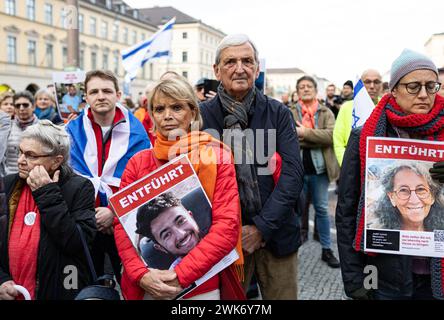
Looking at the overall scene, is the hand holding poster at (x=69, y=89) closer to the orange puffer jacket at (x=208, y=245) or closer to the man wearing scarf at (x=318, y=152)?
the man wearing scarf at (x=318, y=152)

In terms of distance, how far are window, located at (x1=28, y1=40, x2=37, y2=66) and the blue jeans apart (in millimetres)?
38835

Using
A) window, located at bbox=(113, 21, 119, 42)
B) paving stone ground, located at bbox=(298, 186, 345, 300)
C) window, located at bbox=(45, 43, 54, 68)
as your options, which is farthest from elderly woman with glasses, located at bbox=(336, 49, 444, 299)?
window, located at bbox=(113, 21, 119, 42)

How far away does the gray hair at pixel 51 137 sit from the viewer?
2.37 m

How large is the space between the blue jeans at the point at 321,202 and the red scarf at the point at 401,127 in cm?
296

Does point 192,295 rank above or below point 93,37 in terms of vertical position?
below

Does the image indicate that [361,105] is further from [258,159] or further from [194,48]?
[194,48]

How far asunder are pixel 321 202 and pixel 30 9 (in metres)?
40.7

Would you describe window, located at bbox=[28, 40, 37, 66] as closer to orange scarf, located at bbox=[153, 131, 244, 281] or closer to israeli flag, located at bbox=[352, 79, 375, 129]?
israeli flag, located at bbox=[352, 79, 375, 129]

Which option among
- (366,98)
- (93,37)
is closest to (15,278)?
(366,98)

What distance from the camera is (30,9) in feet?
127

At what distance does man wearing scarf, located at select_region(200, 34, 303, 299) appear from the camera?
239cm

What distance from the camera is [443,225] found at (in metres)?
1.97

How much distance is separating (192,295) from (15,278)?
3.13ft
